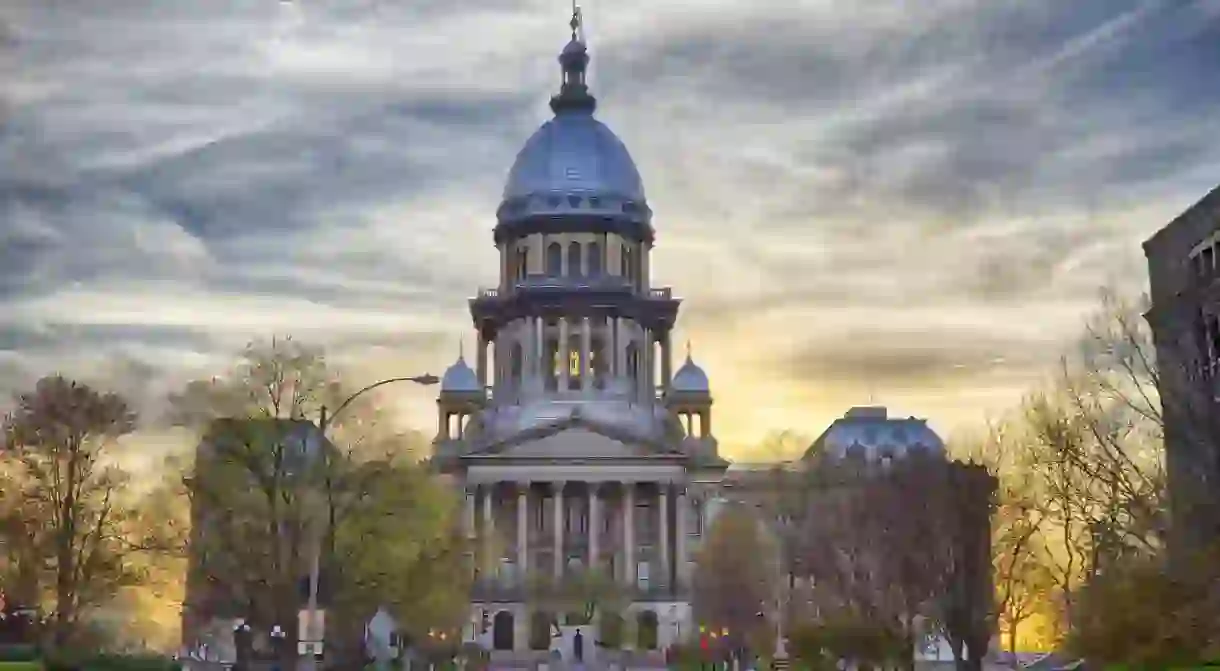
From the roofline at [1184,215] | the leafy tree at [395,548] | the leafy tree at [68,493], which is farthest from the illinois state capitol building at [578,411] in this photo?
the roofline at [1184,215]

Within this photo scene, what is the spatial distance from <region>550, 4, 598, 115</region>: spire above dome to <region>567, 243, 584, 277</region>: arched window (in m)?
17.0

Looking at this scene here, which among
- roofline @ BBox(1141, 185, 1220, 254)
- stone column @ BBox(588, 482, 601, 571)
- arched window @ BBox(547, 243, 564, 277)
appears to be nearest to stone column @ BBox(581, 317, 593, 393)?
arched window @ BBox(547, 243, 564, 277)

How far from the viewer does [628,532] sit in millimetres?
127188

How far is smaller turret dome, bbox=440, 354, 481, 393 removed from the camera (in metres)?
141

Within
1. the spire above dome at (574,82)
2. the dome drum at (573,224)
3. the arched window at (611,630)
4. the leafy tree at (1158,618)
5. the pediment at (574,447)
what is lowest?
the leafy tree at (1158,618)

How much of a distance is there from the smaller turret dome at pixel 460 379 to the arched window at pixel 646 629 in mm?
28017

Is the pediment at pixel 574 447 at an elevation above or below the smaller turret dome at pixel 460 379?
below

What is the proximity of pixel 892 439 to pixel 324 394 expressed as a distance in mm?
99964

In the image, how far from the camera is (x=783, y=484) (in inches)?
4353

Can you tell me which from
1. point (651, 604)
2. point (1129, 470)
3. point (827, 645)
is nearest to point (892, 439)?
point (651, 604)

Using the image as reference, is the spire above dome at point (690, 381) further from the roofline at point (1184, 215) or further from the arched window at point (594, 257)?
the roofline at point (1184, 215)

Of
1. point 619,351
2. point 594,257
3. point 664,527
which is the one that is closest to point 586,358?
point 619,351

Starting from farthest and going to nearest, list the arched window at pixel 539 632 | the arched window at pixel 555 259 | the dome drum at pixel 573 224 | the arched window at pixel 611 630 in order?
the arched window at pixel 555 259
the dome drum at pixel 573 224
the arched window at pixel 539 632
the arched window at pixel 611 630

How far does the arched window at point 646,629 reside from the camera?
122 meters
